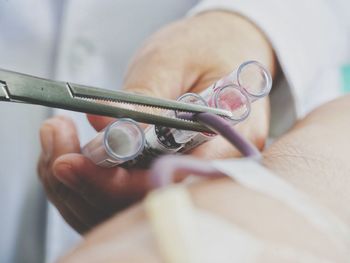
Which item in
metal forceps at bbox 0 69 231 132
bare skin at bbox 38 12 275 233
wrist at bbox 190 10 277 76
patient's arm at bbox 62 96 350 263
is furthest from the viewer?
wrist at bbox 190 10 277 76

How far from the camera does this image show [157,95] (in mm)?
461

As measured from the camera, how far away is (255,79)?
1.18 feet

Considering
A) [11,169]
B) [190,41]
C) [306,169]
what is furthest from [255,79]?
[11,169]

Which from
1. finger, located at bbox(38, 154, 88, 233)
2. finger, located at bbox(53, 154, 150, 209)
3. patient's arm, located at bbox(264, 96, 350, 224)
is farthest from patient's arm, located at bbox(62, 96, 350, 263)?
finger, located at bbox(38, 154, 88, 233)

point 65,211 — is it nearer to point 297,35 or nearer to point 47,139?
point 47,139

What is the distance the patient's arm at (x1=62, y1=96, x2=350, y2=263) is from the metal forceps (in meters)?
0.07

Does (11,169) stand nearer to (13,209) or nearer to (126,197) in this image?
(13,209)

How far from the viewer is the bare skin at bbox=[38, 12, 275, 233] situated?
427 millimetres

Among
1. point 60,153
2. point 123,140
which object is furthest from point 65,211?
point 123,140

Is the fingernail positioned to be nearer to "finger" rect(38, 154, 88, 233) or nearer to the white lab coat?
"finger" rect(38, 154, 88, 233)

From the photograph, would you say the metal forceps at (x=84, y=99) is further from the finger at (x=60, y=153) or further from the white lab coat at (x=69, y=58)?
the white lab coat at (x=69, y=58)

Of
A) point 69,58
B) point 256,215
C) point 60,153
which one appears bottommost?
point 256,215

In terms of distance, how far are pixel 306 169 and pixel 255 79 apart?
0.08 metres

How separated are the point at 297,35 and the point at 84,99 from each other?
1.32ft
